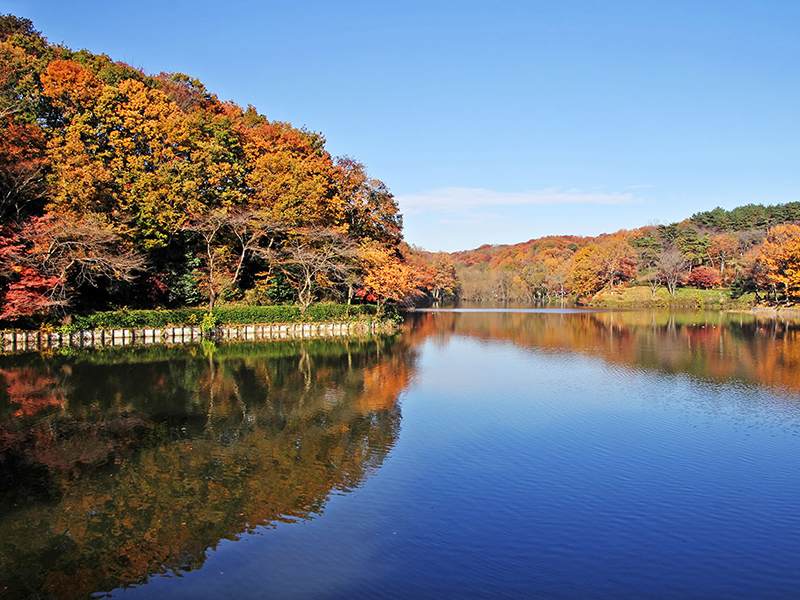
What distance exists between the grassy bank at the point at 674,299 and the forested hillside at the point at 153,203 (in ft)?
123

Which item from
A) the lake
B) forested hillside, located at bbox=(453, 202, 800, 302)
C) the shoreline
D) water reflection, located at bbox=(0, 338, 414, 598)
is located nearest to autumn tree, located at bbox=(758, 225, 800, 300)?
forested hillside, located at bbox=(453, 202, 800, 302)

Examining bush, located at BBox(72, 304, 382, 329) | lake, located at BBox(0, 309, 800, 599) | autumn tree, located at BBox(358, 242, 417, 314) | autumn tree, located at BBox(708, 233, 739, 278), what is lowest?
lake, located at BBox(0, 309, 800, 599)

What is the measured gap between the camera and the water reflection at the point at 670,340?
63.2 ft

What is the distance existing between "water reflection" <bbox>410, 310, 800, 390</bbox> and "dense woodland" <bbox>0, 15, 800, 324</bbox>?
6771 millimetres

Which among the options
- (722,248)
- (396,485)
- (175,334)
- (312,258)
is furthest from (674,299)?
(396,485)

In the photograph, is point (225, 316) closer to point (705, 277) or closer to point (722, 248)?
point (705, 277)

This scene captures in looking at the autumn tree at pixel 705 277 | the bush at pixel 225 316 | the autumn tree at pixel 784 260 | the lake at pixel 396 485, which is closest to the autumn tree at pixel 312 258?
the bush at pixel 225 316

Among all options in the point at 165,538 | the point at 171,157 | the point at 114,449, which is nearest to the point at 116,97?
the point at 171,157

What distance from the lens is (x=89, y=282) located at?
87.6ft

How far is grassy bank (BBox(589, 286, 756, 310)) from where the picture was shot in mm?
54969

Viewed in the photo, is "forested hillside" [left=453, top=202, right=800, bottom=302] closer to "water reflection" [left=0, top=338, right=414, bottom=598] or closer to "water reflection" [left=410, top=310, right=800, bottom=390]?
"water reflection" [left=410, top=310, right=800, bottom=390]

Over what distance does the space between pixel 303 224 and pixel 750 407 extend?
2370cm

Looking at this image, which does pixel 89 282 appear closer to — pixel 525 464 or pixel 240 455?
pixel 240 455

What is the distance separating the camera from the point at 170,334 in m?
26.7
